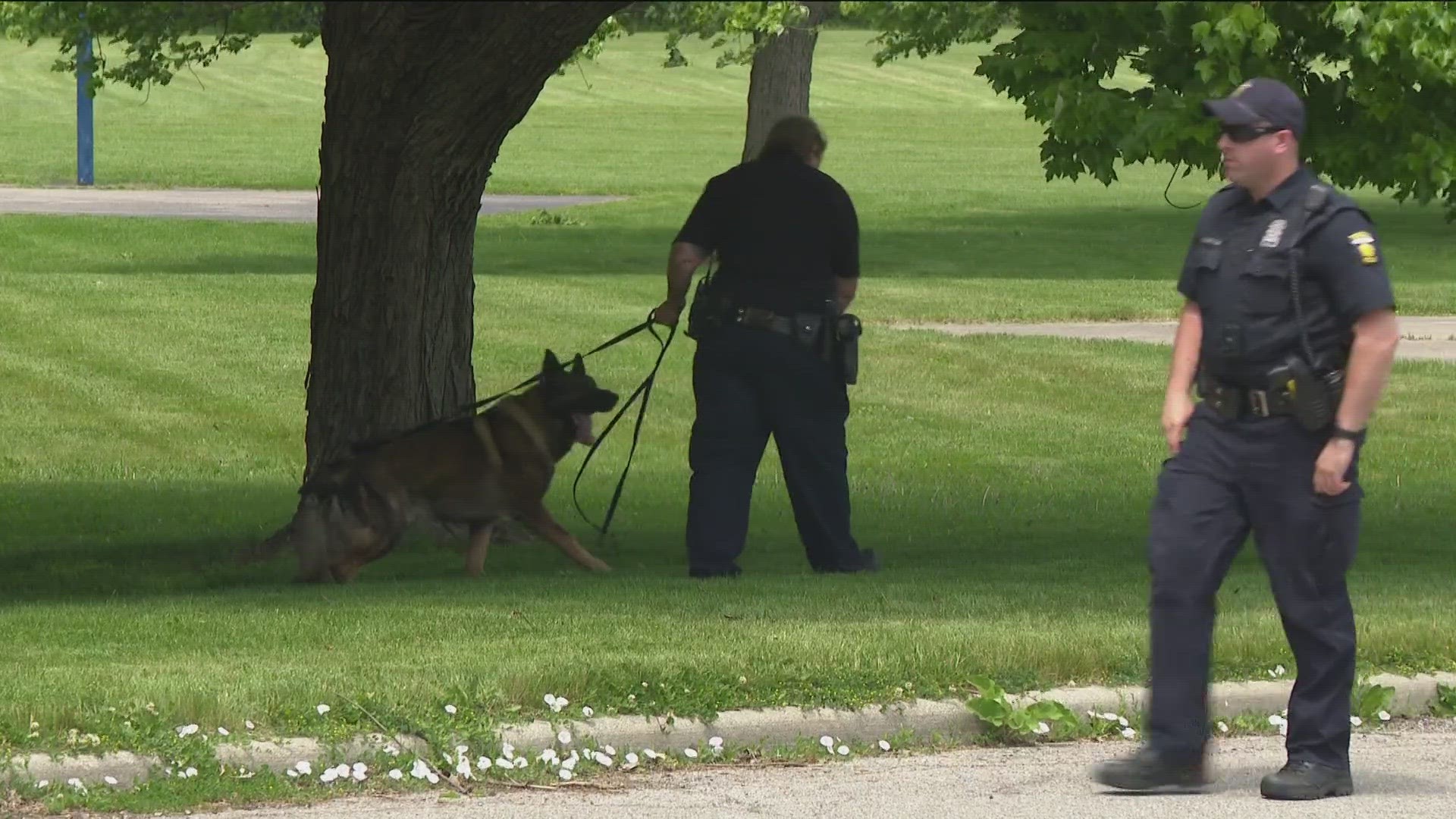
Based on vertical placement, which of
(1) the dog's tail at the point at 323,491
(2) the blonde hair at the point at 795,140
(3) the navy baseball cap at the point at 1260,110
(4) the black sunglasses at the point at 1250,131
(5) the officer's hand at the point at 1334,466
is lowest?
(1) the dog's tail at the point at 323,491

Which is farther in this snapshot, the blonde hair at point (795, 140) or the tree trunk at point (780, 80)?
the tree trunk at point (780, 80)

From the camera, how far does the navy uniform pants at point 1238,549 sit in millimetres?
5738

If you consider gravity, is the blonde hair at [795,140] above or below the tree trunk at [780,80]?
above

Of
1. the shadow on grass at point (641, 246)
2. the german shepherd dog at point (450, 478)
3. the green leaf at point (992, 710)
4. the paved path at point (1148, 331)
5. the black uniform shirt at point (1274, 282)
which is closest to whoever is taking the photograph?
the black uniform shirt at point (1274, 282)

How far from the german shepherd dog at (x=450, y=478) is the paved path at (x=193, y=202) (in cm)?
2095

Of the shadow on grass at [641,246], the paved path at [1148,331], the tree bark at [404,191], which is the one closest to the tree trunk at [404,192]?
the tree bark at [404,191]

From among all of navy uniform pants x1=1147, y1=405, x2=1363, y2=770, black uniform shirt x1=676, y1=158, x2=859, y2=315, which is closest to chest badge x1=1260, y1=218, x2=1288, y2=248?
navy uniform pants x1=1147, y1=405, x2=1363, y2=770

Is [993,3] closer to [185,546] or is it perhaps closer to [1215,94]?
[1215,94]

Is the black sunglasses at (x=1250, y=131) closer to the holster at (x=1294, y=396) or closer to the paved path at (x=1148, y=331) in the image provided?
the holster at (x=1294, y=396)

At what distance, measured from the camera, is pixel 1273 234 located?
568 centimetres

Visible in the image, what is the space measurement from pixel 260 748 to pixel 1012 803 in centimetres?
190

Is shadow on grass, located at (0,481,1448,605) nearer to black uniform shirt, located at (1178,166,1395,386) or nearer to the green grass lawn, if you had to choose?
the green grass lawn

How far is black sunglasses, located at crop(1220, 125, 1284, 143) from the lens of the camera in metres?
5.65

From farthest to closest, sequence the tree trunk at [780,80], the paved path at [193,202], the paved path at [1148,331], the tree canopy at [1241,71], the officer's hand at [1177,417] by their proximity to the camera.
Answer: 1. the paved path at [193,202]
2. the tree trunk at [780,80]
3. the paved path at [1148,331]
4. the tree canopy at [1241,71]
5. the officer's hand at [1177,417]
